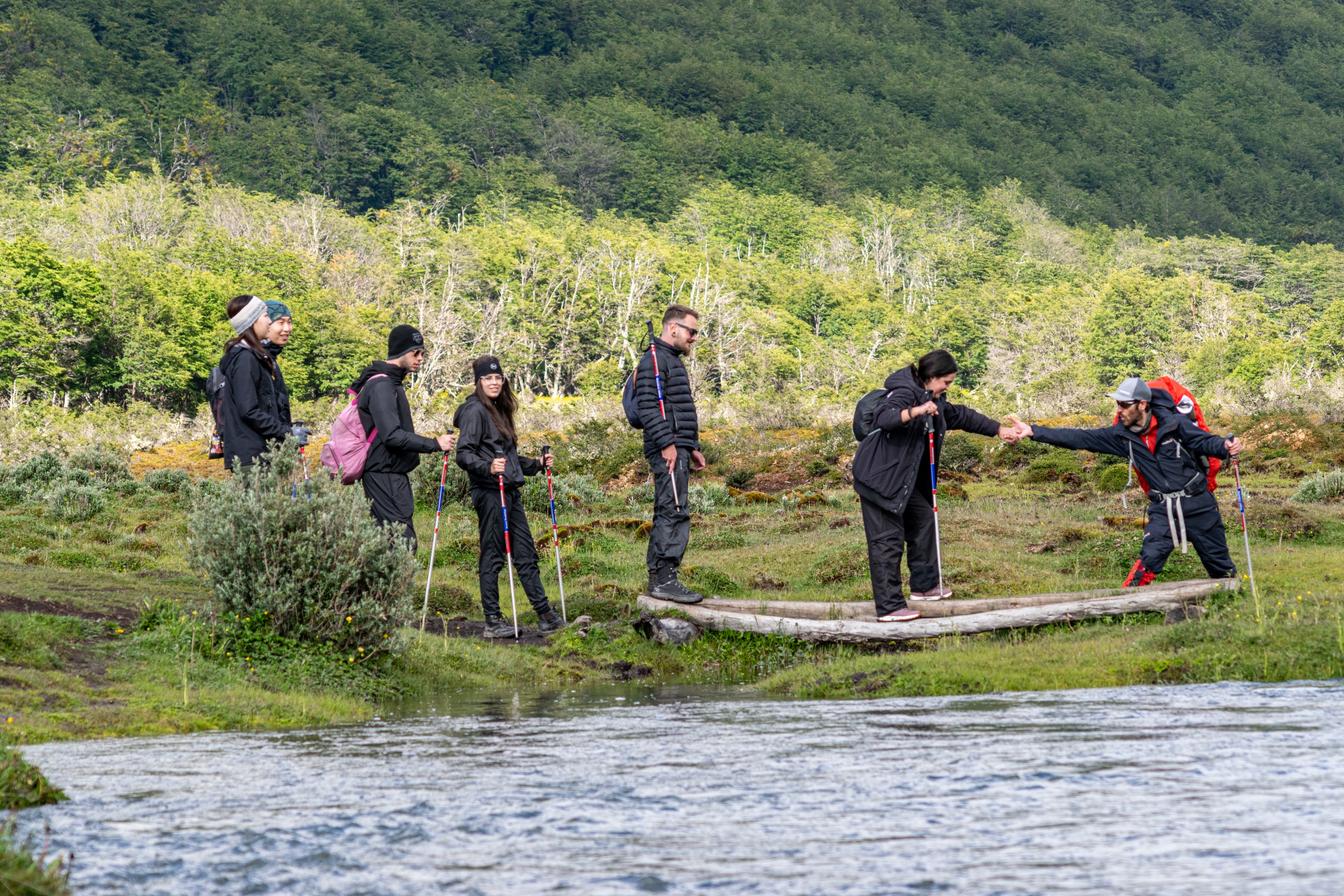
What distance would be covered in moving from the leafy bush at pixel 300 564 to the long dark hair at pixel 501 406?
7.56 ft

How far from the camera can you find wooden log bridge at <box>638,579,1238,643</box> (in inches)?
422

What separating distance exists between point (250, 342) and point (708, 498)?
1418 cm

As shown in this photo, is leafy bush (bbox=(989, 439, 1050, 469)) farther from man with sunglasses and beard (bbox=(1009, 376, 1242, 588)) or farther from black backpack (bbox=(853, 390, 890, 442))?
black backpack (bbox=(853, 390, 890, 442))

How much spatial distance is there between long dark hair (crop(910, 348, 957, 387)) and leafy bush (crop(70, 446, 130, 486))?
20821 mm

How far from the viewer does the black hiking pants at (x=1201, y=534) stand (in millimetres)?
11312

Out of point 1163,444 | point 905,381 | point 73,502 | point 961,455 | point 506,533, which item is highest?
point 905,381

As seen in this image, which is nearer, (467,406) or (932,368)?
(932,368)

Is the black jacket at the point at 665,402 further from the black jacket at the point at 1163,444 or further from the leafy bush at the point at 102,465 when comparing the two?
the leafy bush at the point at 102,465

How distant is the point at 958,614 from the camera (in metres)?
11.4

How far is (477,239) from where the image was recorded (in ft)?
340

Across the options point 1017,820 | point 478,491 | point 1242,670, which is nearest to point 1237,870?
point 1017,820

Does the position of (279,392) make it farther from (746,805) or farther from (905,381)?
(746,805)

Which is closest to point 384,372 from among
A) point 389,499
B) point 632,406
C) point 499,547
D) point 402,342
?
point 402,342

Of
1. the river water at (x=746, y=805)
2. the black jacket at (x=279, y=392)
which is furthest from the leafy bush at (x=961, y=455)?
the river water at (x=746, y=805)
